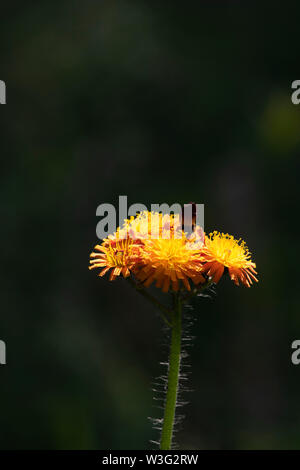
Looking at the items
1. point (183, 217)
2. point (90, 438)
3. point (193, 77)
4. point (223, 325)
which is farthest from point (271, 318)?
point (183, 217)

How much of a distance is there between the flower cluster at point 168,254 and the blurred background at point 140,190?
2.93 metres

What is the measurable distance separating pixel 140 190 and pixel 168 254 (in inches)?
147

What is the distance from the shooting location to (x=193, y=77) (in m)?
5.75

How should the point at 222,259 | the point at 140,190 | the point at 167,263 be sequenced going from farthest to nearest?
the point at 140,190 < the point at 222,259 < the point at 167,263

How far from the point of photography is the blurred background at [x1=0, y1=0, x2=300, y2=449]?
480 centimetres

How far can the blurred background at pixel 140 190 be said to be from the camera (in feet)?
15.8

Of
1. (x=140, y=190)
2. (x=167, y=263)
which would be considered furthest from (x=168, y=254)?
(x=140, y=190)

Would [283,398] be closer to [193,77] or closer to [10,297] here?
[10,297]

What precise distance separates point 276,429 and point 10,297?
7.05 ft

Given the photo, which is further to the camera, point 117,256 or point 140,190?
point 140,190

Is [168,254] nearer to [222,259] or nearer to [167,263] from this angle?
[167,263]

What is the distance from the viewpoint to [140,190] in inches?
213

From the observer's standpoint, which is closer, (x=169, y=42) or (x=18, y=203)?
(x=18, y=203)

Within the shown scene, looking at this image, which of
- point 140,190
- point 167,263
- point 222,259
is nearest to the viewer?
point 167,263
